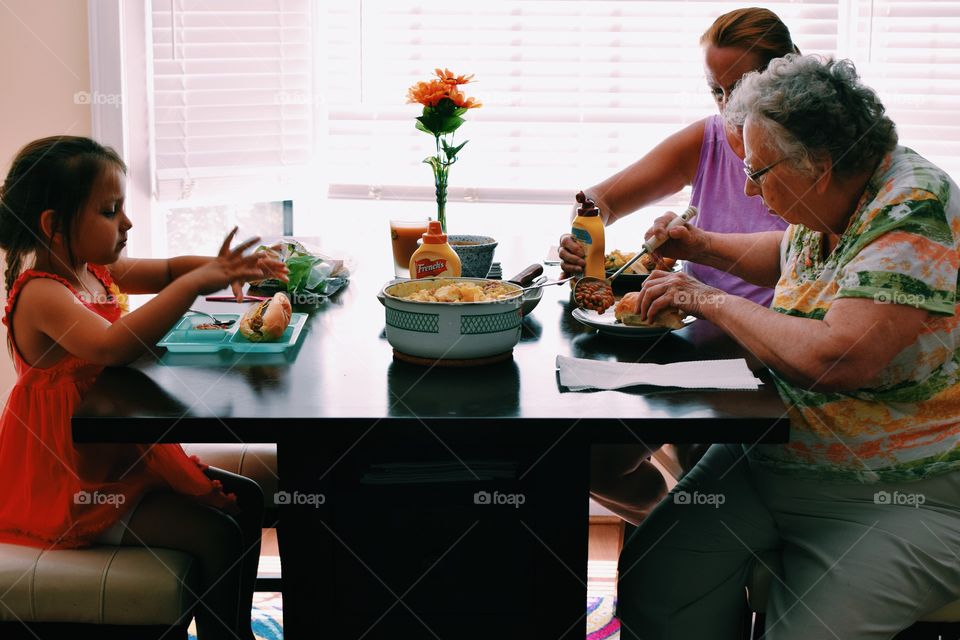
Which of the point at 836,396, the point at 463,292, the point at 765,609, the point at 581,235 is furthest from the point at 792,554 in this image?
the point at 581,235

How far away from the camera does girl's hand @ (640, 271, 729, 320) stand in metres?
1.61

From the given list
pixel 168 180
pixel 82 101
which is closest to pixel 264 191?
pixel 168 180

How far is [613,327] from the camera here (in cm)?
177

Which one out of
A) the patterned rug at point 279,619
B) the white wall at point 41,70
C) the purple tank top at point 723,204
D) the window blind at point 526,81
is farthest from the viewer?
the window blind at point 526,81

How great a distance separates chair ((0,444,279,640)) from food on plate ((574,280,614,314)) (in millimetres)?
857

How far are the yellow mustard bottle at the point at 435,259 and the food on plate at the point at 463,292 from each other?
0.21 metres

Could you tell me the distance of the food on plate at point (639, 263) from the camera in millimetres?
2232

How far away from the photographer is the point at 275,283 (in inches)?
84.8

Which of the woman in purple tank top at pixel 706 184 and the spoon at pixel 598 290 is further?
the woman in purple tank top at pixel 706 184

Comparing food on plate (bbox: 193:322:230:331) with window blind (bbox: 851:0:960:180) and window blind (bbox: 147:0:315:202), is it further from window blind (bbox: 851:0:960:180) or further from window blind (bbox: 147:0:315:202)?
window blind (bbox: 851:0:960:180)

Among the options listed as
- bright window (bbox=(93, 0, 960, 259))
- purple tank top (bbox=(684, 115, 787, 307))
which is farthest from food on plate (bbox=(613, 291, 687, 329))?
bright window (bbox=(93, 0, 960, 259))

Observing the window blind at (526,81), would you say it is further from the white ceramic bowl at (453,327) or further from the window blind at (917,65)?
the white ceramic bowl at (453,327)

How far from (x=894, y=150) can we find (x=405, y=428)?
34.6 inches

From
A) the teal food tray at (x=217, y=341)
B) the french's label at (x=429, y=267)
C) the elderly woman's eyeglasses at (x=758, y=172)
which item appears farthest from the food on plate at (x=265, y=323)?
the elderly woman's eyeglasses at (x=758, y=172)
